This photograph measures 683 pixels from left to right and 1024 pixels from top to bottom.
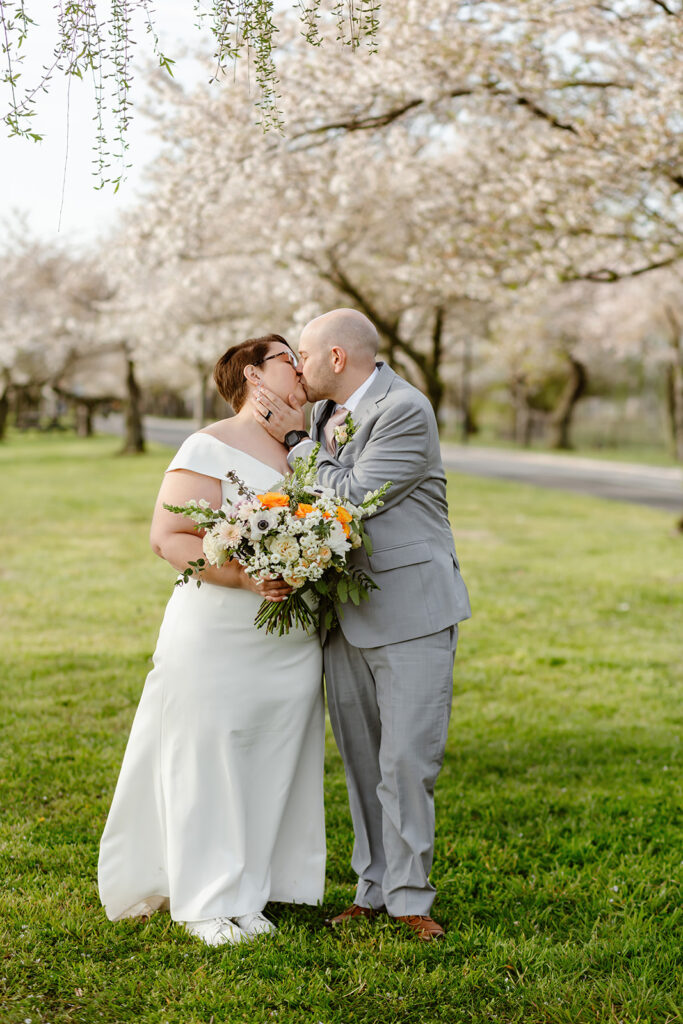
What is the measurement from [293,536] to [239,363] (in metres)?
0.91

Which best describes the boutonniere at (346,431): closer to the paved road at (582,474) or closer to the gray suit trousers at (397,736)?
the gray suit trousers at (397,736)

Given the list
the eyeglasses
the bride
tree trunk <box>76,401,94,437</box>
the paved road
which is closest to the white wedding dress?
the bride

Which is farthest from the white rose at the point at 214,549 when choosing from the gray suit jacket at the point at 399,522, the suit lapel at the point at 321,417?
the suit lapel at the point at 321,417

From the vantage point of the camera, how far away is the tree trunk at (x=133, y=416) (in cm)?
3262

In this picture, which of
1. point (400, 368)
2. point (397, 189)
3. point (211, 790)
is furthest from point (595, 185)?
point (400, 368)

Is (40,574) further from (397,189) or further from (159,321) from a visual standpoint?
(159,321)

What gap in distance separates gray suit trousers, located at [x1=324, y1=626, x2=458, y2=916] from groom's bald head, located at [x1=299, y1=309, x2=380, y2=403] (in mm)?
997

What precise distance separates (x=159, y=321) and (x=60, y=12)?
24613 mm

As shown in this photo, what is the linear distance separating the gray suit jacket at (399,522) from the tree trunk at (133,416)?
2994 cm

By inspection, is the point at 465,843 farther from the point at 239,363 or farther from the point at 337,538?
the point at 239,363

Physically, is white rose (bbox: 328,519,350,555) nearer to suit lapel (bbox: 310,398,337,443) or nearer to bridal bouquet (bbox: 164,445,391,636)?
bridal bouquet (bbox: 164,445,391,636)

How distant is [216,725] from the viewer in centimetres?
370

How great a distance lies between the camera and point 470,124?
511 inches

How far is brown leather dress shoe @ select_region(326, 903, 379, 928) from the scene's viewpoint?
3.87 meters
